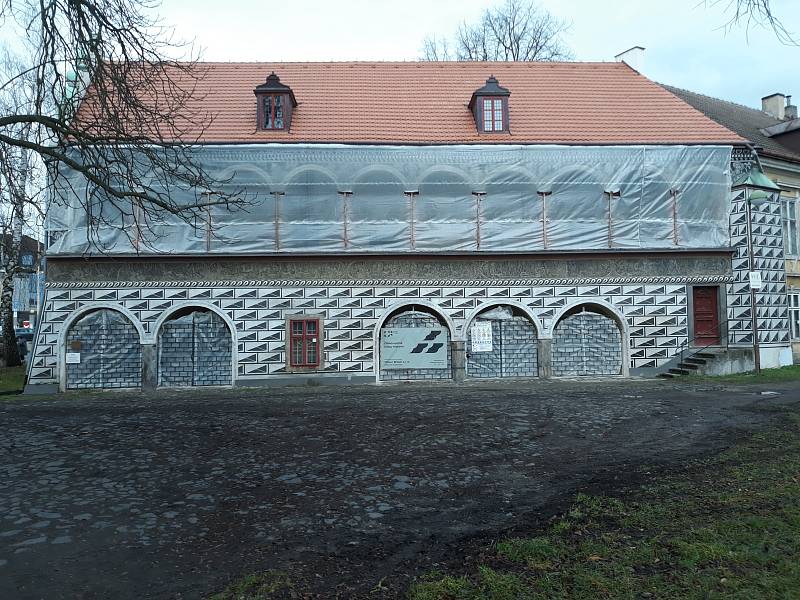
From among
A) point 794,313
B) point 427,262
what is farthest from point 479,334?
point 794,313

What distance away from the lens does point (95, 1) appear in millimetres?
9180

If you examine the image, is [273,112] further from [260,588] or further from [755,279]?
[260,588]

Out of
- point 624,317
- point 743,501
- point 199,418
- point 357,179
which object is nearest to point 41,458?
point 199,418

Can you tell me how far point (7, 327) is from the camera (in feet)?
90.0

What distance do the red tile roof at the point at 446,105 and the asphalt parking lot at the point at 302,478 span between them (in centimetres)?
985

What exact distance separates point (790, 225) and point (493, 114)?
41.0 feet

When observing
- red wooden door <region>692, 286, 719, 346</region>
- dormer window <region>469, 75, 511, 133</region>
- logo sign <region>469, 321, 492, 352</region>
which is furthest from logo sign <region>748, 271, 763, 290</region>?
dormer window <region>469, 75, 511, 133</region>

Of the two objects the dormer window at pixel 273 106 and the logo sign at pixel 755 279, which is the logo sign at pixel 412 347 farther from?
the logo sign at pixel 755 279

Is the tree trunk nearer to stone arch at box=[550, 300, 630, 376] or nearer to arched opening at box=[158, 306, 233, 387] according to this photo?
arched opening at box=[158, 306, 233, 387]

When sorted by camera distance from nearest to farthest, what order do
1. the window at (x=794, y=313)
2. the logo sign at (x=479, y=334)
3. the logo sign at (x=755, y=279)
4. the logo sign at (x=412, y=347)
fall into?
the logo sign at (x=755, y=279) → the logo sign at (x=412, y=347) → the logo sign at (x=479, y=334) → the window at (x=794, y=313)

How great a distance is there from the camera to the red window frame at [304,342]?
760 inches

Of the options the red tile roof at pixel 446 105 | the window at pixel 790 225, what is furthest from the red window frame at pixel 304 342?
the window at pixel 790 225

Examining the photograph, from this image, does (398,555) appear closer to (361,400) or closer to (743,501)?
(743,501)

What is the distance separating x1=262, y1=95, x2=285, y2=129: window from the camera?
67.5 feet
